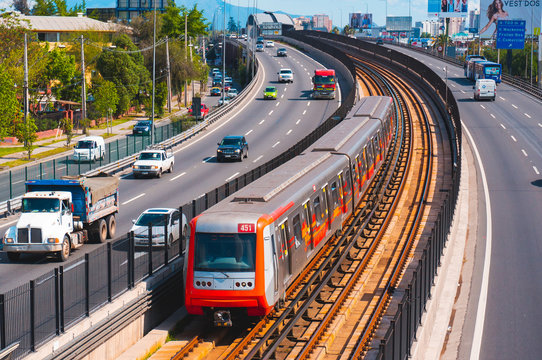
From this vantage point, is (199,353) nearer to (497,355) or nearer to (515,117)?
(497,355)

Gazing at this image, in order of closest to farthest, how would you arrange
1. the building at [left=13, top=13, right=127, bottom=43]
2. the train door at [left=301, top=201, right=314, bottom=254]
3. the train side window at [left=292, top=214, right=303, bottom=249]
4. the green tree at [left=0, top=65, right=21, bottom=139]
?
the train side window at [left=292, top=214, right=303, bottom=249], the train door at [left=301, top=201, right=314, bottom=254], the green tree at [left=0, top=65, right=21, bottom=139], the building at [left=13, top=13, right=127, bottom=43]

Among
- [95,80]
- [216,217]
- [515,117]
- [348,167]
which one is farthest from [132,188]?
[95,80]

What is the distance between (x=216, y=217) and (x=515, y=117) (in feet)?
178

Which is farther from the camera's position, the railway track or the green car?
the green car

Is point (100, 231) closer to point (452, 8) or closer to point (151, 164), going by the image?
point (151, 164)

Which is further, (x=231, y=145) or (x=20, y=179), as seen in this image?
(x=231, y=145)

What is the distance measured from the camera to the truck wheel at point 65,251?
87.1 ft

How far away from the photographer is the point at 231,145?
5344cm

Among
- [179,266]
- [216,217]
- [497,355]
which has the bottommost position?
[497,355]

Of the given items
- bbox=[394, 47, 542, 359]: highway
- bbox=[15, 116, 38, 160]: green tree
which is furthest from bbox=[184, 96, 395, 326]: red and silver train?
bbox=[15, 116, 38, 160]: green tree

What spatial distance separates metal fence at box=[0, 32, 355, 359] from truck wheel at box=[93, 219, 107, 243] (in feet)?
28.1

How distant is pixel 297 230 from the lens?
20.9 m

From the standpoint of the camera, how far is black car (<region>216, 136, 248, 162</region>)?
174 feet

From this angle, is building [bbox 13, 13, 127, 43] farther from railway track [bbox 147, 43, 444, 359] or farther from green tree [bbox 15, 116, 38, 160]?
railway track [bbox 147, 43, 444, 359]
